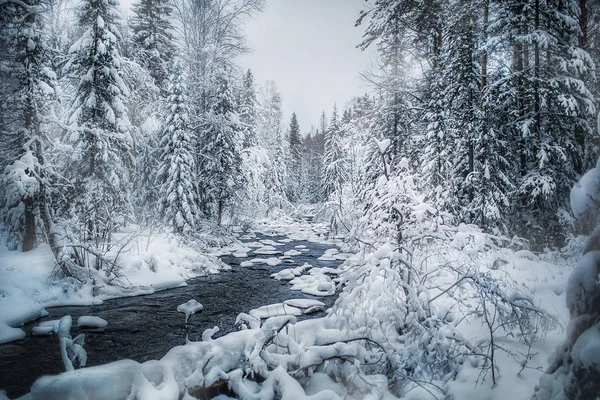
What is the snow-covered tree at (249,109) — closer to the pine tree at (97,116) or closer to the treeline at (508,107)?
the pine tree at (97,116)

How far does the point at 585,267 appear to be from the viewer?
1884mm

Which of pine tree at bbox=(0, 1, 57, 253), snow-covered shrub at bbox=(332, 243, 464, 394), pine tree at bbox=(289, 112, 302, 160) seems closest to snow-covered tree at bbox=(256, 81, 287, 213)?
pine tree at bbox=(289, 112, 302, 160)

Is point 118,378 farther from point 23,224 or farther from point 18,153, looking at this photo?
point 18,153

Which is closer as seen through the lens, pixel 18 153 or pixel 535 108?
pixel 18 153

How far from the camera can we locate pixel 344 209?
916 centimetres

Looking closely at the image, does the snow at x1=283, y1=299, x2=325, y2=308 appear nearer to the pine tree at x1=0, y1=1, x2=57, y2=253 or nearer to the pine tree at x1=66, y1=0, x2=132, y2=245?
the pine tree at x1=0, y1=1, x2=57, y2=253

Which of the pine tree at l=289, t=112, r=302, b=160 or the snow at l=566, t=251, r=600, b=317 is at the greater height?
the pine tree at l=289, t=112, r=302, b=160

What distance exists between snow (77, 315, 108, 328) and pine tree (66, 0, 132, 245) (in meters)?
4.86

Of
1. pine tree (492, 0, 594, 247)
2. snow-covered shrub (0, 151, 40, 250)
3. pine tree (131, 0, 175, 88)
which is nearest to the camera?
snow-covered shrub (0, 151, 40, 250)

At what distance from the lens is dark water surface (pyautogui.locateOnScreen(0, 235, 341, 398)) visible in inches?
168

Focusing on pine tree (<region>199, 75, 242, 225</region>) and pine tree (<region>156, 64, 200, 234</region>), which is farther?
pine tree (<region>199, 75, 242, 225</region>)

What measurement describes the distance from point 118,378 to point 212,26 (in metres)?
17.5

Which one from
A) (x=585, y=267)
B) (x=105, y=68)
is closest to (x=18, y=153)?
(x=105, y=68)

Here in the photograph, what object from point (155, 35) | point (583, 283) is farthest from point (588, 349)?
point (155, 35)
